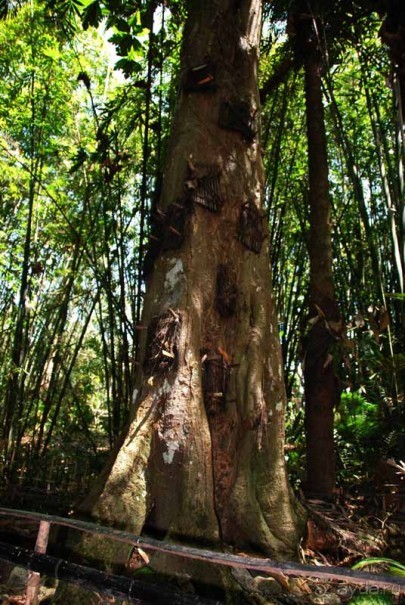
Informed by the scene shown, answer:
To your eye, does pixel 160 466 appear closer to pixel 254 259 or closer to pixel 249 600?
pixel 249 600

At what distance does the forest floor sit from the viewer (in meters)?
2.12

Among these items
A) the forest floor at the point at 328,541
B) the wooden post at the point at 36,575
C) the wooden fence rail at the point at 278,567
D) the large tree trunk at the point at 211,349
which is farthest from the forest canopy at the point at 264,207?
the wooden fence rail at the point at 278,567

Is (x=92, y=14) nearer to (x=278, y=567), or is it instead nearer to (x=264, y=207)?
(x=264, y=207)

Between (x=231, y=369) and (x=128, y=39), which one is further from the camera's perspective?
(x=128, y=39)

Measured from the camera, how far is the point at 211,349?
255cm

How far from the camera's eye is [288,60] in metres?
4.15

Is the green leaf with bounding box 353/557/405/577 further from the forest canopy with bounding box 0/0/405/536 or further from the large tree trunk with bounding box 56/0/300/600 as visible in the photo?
the forest canopy with bounding box 0/0/405/536

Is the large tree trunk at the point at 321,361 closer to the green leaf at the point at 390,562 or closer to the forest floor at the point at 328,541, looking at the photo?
the forest floor at the point at 328,541

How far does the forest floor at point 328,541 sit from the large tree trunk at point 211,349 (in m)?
0.18

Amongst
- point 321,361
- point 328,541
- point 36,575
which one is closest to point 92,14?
point 321,361

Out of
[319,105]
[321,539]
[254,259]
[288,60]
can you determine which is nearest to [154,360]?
[254,259]

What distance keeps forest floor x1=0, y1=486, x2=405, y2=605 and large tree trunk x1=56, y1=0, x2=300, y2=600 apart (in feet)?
0.58

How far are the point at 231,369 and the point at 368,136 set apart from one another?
412 centimetres

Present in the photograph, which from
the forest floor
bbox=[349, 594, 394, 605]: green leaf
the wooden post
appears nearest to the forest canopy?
the forest floor
